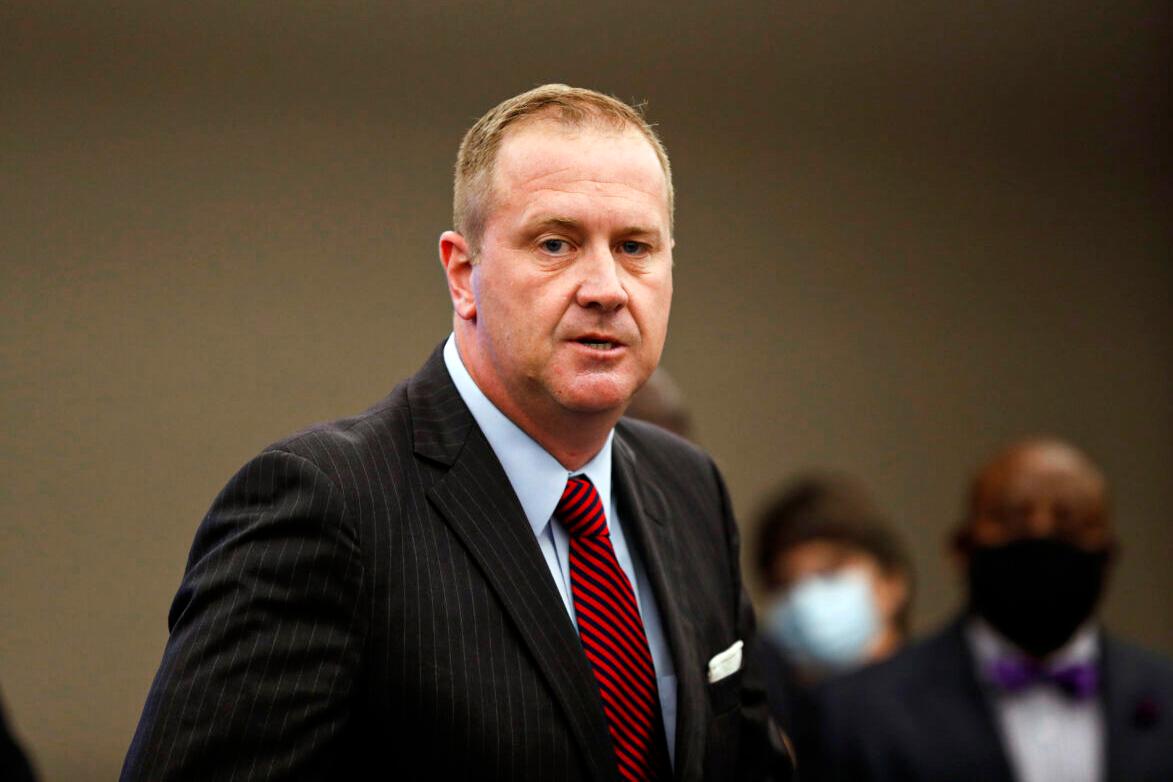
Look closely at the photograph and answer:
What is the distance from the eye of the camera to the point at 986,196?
8.54 m

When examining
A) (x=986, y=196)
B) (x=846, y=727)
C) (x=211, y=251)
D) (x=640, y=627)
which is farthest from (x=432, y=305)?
(x=640, y=627)

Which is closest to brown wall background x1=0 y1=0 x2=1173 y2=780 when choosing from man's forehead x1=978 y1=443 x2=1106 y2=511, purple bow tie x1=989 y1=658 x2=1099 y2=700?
man's forehead x1=978 y1=443 x2=1106 y2=511

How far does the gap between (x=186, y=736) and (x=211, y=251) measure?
524cm

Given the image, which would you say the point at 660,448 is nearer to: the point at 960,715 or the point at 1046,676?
the point at 960,715

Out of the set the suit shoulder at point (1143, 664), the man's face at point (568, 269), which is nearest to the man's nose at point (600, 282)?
the man's face at point (568, 269)

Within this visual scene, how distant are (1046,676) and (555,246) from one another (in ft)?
7.91

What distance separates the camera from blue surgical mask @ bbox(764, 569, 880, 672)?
17.6 feet

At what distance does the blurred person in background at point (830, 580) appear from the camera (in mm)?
5387

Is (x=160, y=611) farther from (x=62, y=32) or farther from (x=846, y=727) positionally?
(x=846, y=727)

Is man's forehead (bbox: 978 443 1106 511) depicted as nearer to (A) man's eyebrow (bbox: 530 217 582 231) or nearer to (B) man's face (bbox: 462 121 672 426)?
(B) man's face (bbox: 462 121 672 426)

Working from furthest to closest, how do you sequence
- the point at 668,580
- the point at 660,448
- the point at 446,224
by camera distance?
the point at 446,224 < the point at 660,448 < the point at 668,580

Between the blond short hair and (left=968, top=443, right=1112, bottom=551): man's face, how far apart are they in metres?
2.26

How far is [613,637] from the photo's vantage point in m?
2.19

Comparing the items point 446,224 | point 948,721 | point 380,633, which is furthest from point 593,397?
point 446,224
